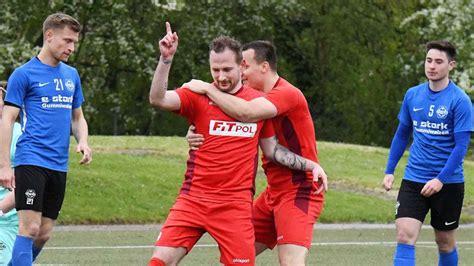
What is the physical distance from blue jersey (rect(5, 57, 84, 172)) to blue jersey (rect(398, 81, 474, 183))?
286cm

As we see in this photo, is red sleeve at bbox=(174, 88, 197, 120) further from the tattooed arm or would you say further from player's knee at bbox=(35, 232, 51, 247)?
player's knee at bbox=(35, 232, 51, 247)

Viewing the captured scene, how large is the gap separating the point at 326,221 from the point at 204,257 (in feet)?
17.6

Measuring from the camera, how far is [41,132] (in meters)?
9.27

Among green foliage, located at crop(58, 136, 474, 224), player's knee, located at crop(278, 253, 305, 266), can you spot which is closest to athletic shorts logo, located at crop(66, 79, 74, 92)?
player's knee, located at crop(278, 253, 305, 266)

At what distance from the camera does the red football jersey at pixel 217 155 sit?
792 cm

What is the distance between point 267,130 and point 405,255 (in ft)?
7.28

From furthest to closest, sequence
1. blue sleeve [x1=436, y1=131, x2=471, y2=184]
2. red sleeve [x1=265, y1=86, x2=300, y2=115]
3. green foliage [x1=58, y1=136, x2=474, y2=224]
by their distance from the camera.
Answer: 1. green foliage [x1=58, y1=136, x2=474, y2=224]
2. blue sleeve [x1=436, y1=131, x2=471, y2=184]
3. red sleeve [x1=265, y1=86, x2=300, y2=115]

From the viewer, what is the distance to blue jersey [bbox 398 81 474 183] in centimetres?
995

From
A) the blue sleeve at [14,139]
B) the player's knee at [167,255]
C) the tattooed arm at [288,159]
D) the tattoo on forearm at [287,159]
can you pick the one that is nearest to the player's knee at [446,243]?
the tattooed arm at [288,159]

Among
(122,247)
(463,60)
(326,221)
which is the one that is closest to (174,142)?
(463,60)

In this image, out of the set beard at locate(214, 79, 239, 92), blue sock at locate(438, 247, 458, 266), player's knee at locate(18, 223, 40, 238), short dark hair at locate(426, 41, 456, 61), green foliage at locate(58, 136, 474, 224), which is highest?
short dark hair at locate(426, 41, 456, 61)

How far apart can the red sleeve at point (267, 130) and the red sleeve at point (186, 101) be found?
57 cm

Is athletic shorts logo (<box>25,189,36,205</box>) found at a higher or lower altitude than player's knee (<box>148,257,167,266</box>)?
lower

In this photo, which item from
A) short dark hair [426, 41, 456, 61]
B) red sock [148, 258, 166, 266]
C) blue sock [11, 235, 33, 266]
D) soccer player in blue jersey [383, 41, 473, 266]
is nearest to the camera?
red sock [148, 258, 166, 266]
